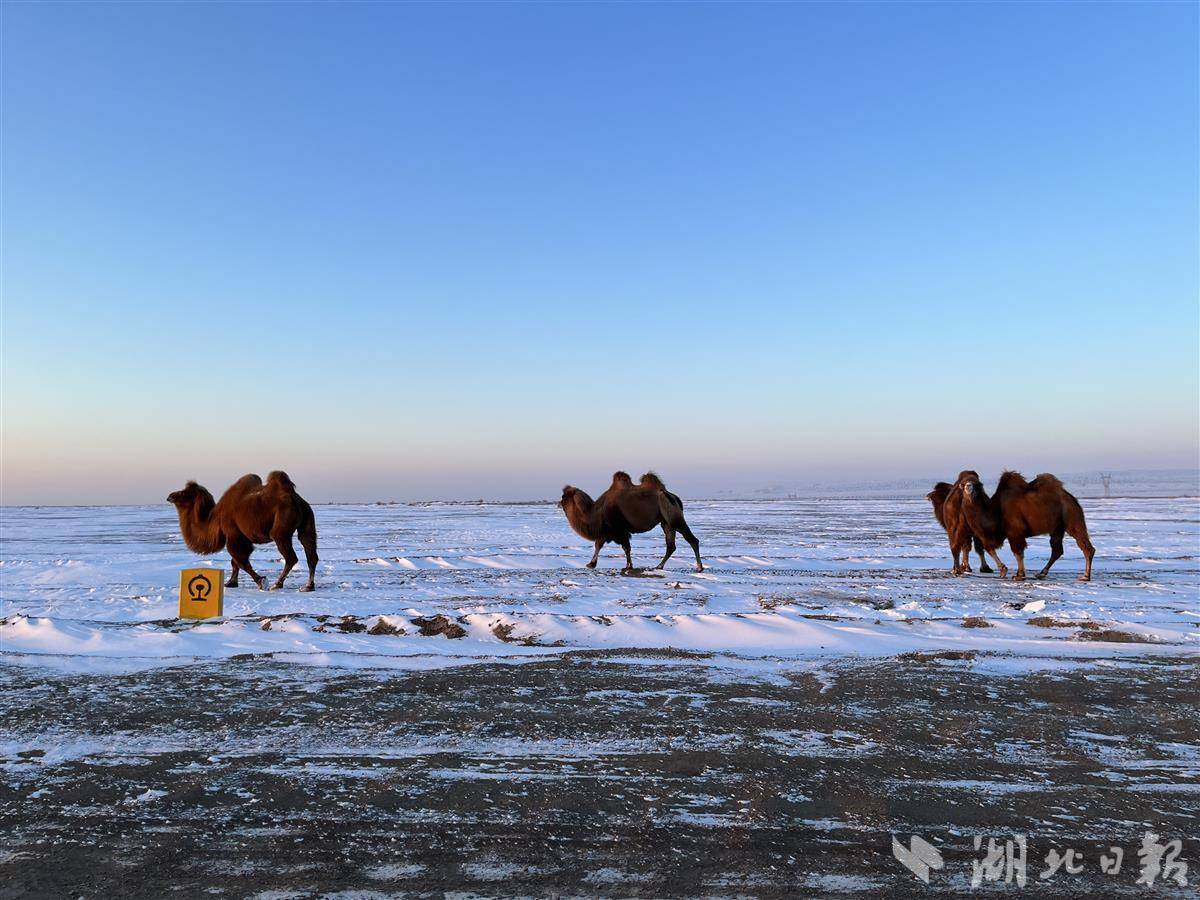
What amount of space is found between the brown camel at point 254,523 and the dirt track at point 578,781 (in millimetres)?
6250

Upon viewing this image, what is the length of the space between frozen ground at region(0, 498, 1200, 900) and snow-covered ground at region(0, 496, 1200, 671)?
0.08 metres

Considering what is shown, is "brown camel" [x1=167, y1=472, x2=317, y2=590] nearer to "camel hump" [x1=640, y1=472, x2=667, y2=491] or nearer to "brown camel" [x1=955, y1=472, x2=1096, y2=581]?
"camel hump" [x1=640, y1=472, x2=667, y2=491]

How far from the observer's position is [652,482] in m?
14.8

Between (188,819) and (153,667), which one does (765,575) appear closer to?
(153,667)

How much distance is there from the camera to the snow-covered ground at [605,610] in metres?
6.85

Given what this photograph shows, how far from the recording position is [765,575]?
13.4 m

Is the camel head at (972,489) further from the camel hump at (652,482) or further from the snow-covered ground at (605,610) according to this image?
the camel hump at (652,482)

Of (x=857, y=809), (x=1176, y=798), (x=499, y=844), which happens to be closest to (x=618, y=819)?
(x=499, y=844)

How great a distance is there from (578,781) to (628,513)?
11.1 m

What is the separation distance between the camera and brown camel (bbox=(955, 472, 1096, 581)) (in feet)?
40.9
